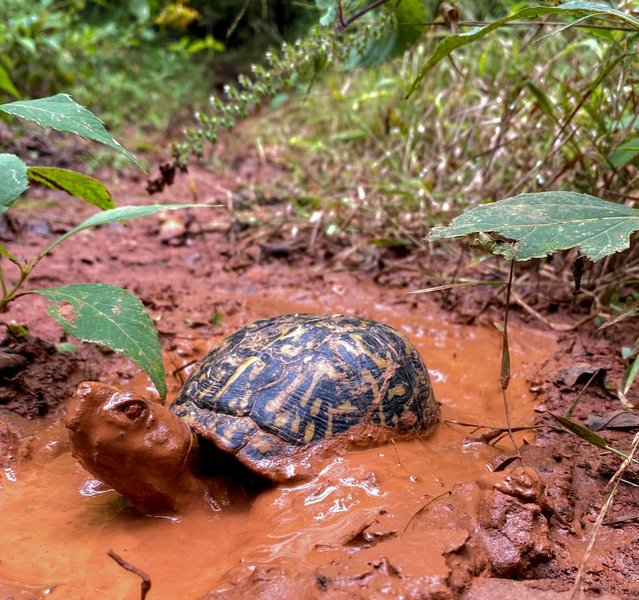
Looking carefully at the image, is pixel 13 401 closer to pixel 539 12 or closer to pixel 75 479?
pixel 75 479

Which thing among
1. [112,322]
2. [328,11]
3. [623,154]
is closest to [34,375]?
[112,322]

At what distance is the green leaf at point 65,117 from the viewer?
1.79 meters

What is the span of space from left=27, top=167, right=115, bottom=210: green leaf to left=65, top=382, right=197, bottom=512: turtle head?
952 millimetres

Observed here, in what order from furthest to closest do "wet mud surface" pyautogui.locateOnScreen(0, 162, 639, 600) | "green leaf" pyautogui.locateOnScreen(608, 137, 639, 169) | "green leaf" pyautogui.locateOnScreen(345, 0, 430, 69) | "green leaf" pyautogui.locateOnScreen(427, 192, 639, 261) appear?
1. "green leaf" pyautogui.locateOnScreen(345, 0, 430, 69)
2. "green leaf" pyautogui.locateOnScreen(608, 137, 639, 169)
3. "green leaf" pyautogui.locateOnScreen(427, 192, 639, 261)
4. "wet mud surface" pyautogui.locateOnScreen(0, 162, 639, 600)

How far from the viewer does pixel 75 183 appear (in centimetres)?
227

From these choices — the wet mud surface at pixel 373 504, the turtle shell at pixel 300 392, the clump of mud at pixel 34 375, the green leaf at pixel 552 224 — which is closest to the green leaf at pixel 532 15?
the green leaf at pixel 552 224

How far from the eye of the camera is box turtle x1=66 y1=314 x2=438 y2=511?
169cm

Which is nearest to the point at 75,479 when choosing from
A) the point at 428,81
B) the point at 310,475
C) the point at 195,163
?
the point at 310,475

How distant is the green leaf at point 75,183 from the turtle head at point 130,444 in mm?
952

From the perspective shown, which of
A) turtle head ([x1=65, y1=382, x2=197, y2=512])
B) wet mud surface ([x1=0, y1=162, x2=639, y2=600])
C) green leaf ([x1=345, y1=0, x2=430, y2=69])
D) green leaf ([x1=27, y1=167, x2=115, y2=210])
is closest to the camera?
wet mud surface ([x1=0, y1=162, x2=639, y2=600])

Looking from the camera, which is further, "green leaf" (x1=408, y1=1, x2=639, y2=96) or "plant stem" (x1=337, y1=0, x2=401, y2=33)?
"plant stem" (x1=337, y1=0, x2=401, y2=33)

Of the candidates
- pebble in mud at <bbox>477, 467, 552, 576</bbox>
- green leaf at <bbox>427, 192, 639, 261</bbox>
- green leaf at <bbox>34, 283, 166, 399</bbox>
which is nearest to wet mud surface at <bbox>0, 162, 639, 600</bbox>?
pebble in mud at <bbox>477, 467, 552, 576</bbox>

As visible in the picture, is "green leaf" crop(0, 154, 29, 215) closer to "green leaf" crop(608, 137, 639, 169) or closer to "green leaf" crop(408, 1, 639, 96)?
"green leaf" crop(408, 1, 639, 96)

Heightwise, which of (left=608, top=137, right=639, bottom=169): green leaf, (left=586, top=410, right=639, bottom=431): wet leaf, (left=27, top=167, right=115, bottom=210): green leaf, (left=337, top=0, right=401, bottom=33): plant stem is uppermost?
(left=337, top=0, right=401, bottom=33): plant stem
